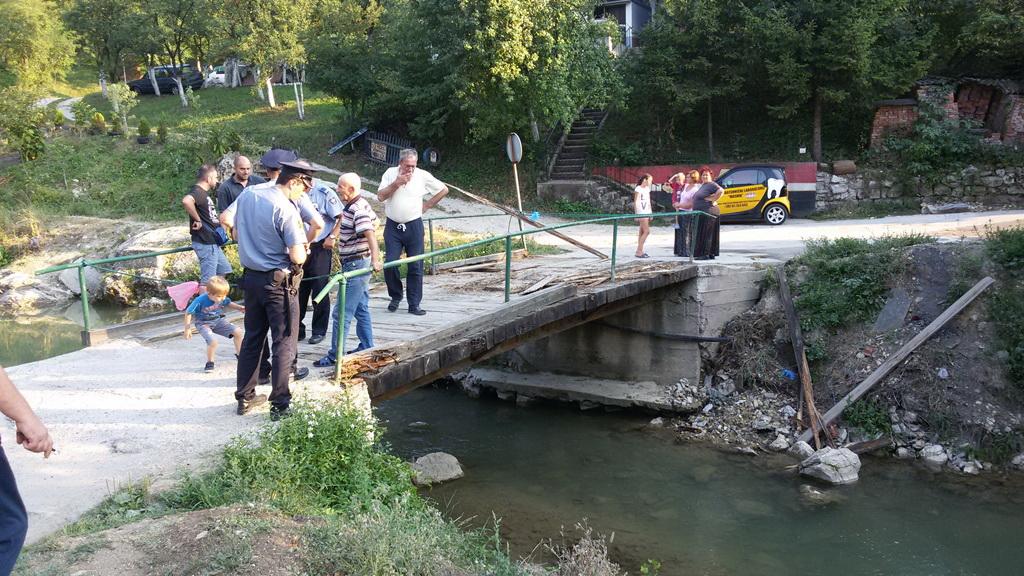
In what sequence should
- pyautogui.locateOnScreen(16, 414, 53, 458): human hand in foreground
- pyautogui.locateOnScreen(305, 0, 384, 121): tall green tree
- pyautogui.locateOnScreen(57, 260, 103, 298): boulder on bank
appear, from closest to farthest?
pyautogui.locateOnScreen(16, 414, 53, 458): human hand in foreground → pyautogui.locateOnScreen(57, 260, 103, 298): boulder on bank → pyautogui.locateOnScreen(305, 0, 384, 121): tall green tree

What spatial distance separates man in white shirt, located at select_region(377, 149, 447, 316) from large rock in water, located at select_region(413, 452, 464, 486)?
2.35m

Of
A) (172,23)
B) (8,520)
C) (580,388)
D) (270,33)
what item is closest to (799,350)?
(580,388)

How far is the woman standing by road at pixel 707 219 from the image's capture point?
12.4 m

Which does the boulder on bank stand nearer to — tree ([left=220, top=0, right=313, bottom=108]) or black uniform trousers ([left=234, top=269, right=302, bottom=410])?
tree ([left=220, top=0, right=313, bottom=108])

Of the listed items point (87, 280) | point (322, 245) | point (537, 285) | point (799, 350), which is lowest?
point (799, 350)

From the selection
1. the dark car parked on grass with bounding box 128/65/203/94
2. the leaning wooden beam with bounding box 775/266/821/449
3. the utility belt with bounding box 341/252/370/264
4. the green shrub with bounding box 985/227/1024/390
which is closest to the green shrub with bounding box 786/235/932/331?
the leaning wooden beam with bounding box 775/266/821/449

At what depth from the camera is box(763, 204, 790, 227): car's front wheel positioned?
2019cm

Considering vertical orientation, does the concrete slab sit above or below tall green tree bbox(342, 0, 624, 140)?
below

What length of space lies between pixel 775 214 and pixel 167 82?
1403 inches

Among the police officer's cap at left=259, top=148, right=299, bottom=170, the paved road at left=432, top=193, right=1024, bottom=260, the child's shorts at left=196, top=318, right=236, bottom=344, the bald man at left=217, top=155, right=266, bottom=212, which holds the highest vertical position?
the police officer's cap at left=259, top=148, right=299, bottom=170

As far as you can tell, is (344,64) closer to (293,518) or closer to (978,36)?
(978,36)

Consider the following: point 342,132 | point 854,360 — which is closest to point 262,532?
point 854,360

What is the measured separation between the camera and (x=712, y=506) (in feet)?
30.2

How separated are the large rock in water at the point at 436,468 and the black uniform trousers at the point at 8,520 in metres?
6.47
